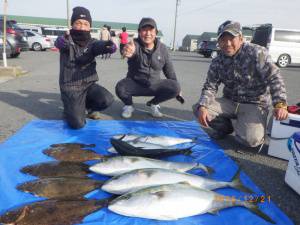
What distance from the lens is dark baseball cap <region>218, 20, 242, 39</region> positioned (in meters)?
3.96

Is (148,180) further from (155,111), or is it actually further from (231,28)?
(155,111)

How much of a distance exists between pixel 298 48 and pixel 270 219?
18.8 meters

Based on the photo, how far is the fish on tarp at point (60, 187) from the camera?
114 inches

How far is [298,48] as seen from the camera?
19.1 metres

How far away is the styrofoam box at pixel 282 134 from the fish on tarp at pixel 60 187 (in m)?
2.21

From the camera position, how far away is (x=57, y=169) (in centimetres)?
338

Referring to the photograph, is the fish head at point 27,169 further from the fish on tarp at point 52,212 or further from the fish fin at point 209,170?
the fish fin at point 209,170

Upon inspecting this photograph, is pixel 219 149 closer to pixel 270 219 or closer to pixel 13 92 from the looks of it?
pixel 270 219

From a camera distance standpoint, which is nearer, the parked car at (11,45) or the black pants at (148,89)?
the black pants at (148,89)

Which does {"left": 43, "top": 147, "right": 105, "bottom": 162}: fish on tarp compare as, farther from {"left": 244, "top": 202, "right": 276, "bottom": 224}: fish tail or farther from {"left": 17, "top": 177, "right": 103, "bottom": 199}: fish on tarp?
{"left": 244, "top": 202, "right": 276, "bottom": 224}: fish tail

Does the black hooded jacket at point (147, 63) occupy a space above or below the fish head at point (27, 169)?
above

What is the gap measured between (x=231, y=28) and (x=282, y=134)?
143cm

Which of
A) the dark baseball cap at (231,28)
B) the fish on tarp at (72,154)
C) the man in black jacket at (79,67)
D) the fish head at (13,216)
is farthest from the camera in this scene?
the man in black jacket at (79,67)

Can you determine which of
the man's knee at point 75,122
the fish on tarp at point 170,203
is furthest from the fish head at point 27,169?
the man's knee at point 75,122
